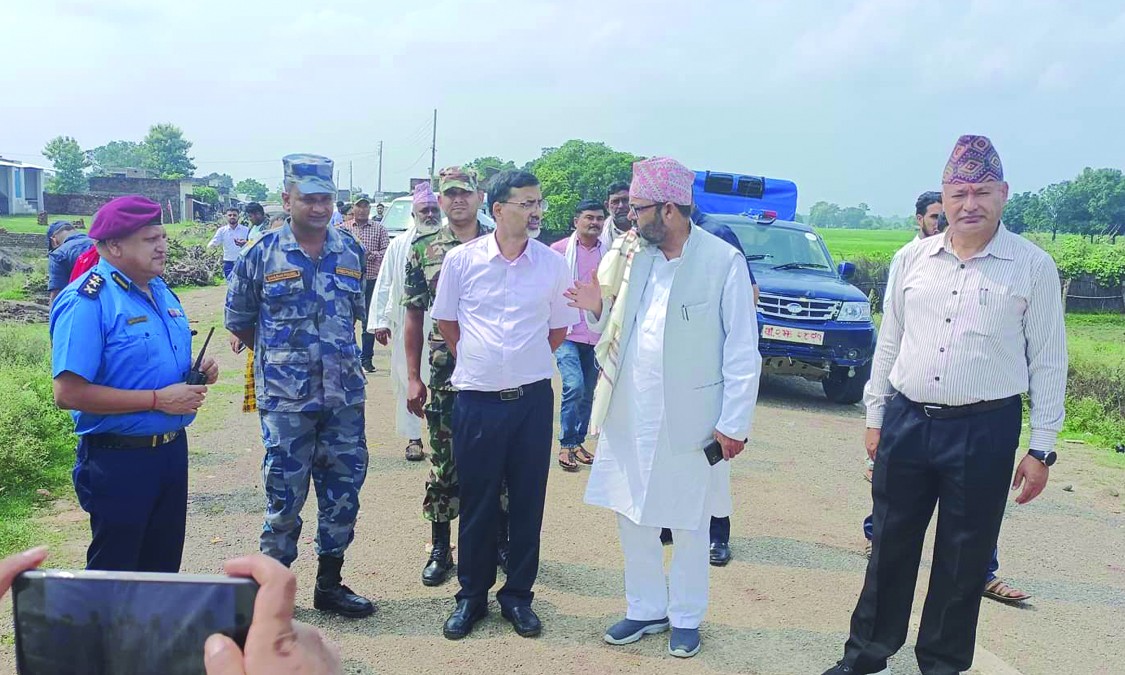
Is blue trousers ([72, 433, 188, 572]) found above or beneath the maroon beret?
beneath

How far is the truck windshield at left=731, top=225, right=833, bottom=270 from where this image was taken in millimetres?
11328

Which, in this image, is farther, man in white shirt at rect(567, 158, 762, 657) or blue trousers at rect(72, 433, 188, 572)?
man in white shirt at rect(567, 158, 762, 657)

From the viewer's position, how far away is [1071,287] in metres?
22.5

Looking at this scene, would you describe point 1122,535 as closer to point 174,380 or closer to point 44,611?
point 174,380

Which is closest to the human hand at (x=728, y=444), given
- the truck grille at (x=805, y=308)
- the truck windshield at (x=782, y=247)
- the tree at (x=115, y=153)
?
the truck grille at (x=805, y=308)

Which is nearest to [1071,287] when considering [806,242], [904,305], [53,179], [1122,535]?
[806,242]

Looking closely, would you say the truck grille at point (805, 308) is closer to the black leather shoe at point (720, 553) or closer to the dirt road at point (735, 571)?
the dirt road at point (735, 571)

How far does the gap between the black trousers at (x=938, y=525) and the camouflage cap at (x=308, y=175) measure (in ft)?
9.25

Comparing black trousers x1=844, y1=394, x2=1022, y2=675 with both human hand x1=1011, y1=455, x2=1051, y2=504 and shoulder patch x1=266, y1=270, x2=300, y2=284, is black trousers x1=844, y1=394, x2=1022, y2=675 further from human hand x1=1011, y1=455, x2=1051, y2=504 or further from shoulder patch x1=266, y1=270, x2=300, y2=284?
shoulder patch x1=266, y1=270, x2=300, y2=284

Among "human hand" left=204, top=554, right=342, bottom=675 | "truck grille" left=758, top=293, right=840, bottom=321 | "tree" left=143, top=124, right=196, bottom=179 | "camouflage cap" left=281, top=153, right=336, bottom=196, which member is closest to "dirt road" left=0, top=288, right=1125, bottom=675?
"camouflage cap" left=281, top=153, right=336, bottom=196

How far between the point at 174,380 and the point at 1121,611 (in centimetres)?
505

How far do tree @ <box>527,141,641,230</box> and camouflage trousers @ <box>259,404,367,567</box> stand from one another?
3630 cm

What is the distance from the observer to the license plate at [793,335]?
10.2 meters

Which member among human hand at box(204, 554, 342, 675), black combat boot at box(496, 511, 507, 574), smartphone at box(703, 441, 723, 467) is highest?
human hand at box(204, 554, 342, 675)
